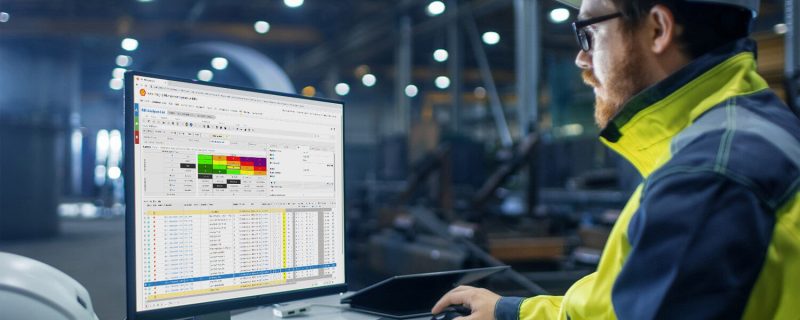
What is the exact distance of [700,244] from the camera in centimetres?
65

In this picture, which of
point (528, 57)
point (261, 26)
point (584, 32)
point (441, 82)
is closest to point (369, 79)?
point (261, 26)

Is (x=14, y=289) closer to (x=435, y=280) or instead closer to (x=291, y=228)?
(x=291, y=228)

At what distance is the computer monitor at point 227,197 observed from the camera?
3.41 ft

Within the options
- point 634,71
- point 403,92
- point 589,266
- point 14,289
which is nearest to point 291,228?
point 14,289

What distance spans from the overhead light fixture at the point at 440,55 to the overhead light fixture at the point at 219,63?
3.82m

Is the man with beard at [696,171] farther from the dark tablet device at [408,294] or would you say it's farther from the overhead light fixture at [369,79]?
the overhead light fixture at [369,79]

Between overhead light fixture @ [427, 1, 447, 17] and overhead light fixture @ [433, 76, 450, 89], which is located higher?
overhead light fixture @ [427, 1, 447, 17]

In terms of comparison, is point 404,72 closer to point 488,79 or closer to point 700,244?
point 488,79

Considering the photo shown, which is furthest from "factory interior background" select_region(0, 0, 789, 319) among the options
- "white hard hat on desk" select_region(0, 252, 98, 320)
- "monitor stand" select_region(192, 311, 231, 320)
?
"white hard hat on desk" select_region(0, 252, 98, 320)

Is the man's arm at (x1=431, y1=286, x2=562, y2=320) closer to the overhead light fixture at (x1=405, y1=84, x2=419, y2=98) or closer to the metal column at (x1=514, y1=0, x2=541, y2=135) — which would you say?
the metal column at (x1=514, y1=0, x2=541, y2=135)

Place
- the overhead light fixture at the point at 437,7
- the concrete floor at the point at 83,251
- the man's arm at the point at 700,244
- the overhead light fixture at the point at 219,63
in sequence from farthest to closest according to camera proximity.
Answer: the overhead light fixture at the point at 437,7, the overhead light fixture at the point at 219,63, the concrete floor at the point at 83,251, the man's arm at the point at 700,244

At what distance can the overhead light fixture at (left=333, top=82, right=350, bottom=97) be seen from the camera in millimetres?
14359

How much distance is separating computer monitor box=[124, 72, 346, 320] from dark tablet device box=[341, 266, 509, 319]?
→ 0.11m

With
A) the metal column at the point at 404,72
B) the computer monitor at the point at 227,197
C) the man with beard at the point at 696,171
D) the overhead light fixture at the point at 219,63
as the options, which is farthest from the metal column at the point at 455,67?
the man with beard at the point at 696,171
